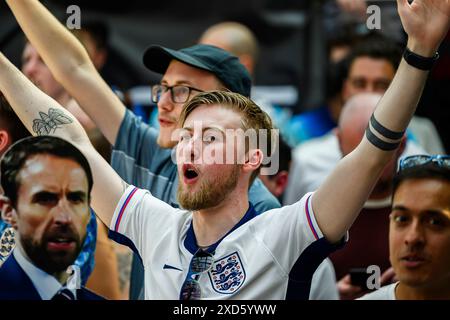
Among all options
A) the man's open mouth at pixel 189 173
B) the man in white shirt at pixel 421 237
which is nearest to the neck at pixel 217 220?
the man's open mouth at pixel 189 173

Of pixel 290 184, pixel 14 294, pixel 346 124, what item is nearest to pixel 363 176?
pixel 14 294

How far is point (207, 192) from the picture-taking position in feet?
10.6

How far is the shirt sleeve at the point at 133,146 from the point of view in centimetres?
392

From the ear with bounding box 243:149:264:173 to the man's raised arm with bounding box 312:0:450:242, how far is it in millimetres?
389

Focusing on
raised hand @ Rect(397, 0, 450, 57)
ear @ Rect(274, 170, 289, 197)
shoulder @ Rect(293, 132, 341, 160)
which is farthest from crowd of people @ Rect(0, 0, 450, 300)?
shoulder @ Rect(293, 132, 341, 160)

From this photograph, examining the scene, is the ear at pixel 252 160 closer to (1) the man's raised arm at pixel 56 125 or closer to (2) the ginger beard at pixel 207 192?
(2) the ginger beard at pixel 207 192

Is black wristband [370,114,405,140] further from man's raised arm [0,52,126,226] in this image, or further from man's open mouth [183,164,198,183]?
man's raised arm [0,52,126,226]

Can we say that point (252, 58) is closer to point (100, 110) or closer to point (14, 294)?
point (100, 110)

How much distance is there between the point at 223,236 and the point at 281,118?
2617 millimetres

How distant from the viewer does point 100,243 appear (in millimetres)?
4164

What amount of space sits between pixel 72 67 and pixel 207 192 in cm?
93

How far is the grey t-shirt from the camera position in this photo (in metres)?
3.80
